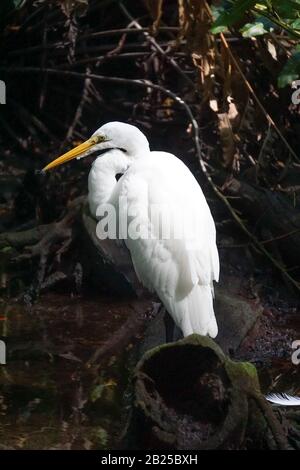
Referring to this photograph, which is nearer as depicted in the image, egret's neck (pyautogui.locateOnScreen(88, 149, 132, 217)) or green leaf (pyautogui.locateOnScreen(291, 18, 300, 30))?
green leaf (pyautogui.locateOnScreen(291, 18, 300, 30))

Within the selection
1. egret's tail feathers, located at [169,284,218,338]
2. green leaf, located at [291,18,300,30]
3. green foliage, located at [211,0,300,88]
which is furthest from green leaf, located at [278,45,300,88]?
egret's tail feathers, located at [169,284,218,338]

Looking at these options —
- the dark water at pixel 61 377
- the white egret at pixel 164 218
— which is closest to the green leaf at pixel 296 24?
the white egret at pixel 164 218

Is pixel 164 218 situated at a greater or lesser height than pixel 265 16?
lesser

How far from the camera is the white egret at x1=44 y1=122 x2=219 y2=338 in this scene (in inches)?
214

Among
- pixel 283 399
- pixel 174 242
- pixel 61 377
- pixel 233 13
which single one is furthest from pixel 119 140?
pixel 283 399

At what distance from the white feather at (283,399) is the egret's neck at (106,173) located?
1727mm

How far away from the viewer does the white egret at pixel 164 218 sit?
544 cm

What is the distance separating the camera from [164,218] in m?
5.62

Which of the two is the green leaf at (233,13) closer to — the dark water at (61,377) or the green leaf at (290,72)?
the green leaf at (290,72)

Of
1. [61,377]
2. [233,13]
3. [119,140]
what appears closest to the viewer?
[233,13]

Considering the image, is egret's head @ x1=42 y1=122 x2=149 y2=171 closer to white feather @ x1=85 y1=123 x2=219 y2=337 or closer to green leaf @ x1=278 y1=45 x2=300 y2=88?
white feather @ x1=85 y1=123 x2=219 y2=337

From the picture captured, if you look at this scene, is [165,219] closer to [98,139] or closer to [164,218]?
[164,218]

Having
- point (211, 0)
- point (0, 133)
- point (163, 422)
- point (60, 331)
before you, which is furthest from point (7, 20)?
point (163, 422)

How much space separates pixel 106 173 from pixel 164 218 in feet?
2.30
